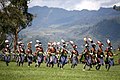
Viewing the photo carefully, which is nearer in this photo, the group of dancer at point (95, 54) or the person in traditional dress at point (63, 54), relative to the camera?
the group of dancer at point (95, 54)

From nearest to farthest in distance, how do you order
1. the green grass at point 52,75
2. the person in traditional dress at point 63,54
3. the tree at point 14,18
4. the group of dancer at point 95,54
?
1. the green grass at point 52,75
2. the group of dancer at point 95,54
3. the person in traditional dress at point 63,54
4. the tree at point 14,18

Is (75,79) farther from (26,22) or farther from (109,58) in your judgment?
(26,22)

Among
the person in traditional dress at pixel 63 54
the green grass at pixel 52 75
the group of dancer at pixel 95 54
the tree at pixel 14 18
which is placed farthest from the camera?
the tree at pixel 14 18

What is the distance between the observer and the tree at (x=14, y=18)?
7912 cm

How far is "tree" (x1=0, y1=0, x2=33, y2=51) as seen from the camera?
260 feet

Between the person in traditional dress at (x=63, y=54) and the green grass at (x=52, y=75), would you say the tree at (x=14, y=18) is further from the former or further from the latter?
the green grass at (x=52, y=75)

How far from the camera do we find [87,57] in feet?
110

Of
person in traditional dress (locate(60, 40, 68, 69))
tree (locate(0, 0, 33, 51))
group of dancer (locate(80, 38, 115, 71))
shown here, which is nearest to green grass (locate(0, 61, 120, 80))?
group of dancer (locate(80, 38, 115, 71))

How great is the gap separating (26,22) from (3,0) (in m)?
8.62

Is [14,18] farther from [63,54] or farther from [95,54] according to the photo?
[95,54]

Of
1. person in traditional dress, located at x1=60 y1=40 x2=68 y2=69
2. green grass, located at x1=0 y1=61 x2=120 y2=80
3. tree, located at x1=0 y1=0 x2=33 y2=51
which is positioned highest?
tree, located at x1=0 y1=0 x2=33 y2=51

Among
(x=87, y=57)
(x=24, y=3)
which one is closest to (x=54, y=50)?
(x=87, y=57)

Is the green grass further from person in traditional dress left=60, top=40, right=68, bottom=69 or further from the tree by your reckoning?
the tree

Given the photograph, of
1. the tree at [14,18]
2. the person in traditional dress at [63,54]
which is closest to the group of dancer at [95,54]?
the person in traditional dress at [63,54]
